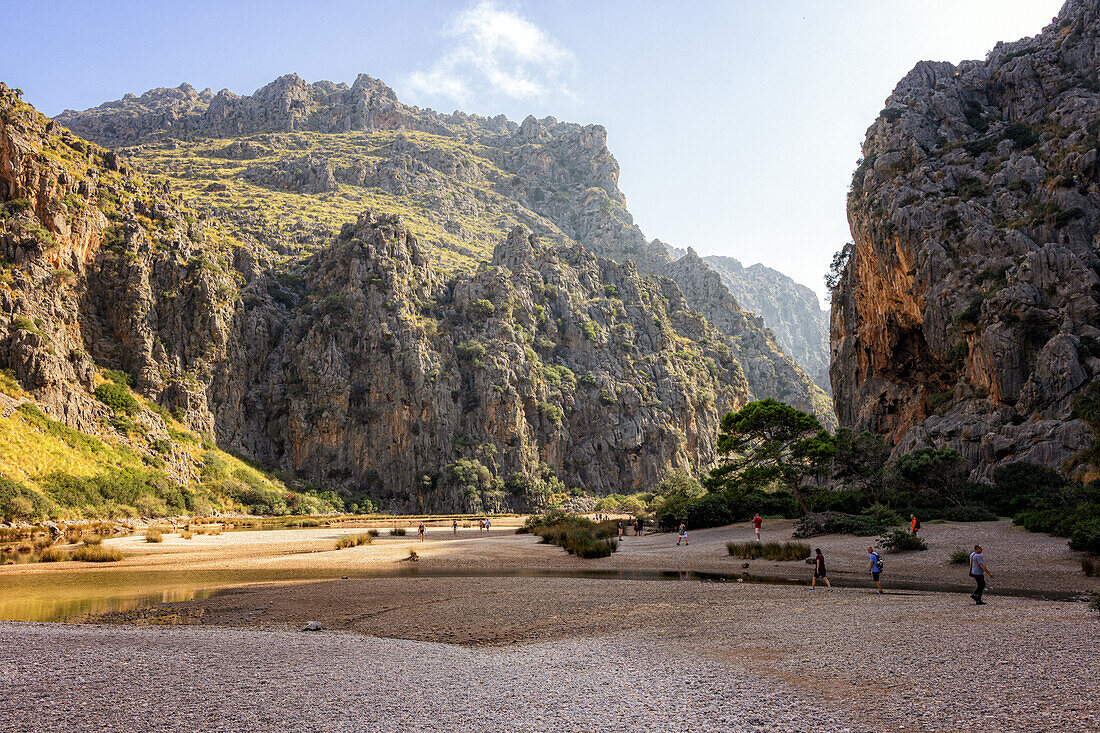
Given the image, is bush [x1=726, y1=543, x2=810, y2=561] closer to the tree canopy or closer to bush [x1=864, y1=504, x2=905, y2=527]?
bush [x1=864, y1=504, x2=905, y2=527]

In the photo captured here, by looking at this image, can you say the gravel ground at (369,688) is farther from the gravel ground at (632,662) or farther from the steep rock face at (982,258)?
the steep rock face at (982,258)

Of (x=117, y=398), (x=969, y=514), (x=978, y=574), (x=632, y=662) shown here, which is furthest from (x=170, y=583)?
(x=117, y=398)

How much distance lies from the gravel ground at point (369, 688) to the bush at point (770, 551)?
1971cm

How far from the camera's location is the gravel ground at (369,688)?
6.84 m

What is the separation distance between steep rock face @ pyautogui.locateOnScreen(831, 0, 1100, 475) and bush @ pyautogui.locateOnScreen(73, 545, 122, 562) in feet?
183

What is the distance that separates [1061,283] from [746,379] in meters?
121

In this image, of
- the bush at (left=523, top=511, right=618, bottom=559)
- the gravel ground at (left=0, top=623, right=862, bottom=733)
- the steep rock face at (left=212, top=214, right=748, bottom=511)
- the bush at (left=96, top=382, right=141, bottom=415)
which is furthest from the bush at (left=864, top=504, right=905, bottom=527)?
the bush at (left=96, top=382, right=141, bottom=415)

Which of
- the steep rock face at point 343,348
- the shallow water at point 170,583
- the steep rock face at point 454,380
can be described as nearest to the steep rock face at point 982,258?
the shallow water at point 170,583

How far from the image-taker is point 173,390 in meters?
80.9

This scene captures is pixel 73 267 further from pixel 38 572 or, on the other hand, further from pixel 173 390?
pixel 38 572

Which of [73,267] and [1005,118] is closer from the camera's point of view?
[1005,118]

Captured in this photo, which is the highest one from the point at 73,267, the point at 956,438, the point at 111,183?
the point at 111,183

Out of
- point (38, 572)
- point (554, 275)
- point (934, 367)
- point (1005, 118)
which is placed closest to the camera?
point (38, 572)

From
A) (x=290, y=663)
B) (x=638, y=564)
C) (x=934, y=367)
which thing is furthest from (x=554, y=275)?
(x=290, y=663)
